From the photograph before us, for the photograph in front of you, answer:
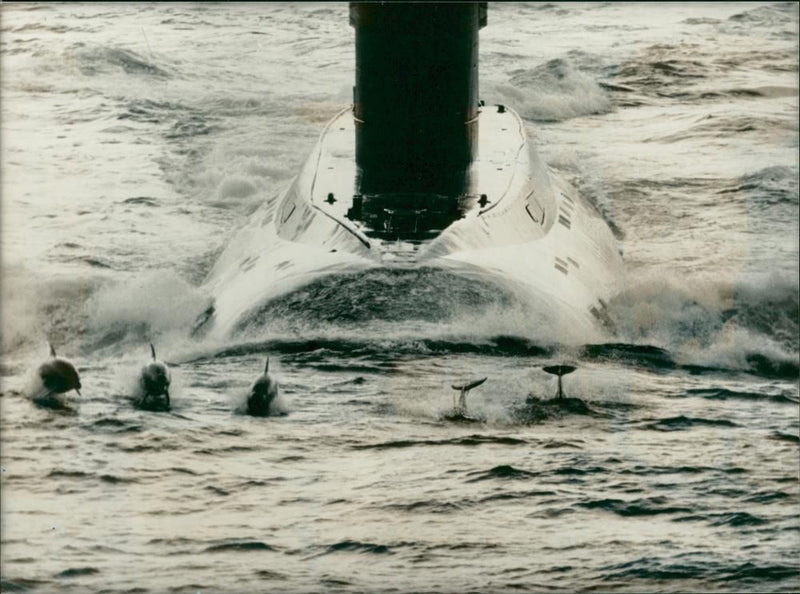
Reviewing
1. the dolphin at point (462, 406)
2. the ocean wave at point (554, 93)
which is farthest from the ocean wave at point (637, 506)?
the ocean wave at point (554, 93)

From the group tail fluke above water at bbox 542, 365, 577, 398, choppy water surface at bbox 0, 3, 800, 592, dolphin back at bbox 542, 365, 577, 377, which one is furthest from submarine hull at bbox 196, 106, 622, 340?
dolphin back at bbox 542, 365, 577, 377

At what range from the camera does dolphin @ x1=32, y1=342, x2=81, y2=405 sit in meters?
15.1

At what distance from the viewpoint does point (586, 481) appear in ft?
43.2

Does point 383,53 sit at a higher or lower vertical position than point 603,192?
higher

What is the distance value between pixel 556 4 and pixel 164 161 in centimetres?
1576

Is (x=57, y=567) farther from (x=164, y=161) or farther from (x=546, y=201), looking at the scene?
(x=164, y=161)

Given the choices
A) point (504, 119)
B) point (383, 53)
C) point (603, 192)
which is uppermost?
point (383, 53)

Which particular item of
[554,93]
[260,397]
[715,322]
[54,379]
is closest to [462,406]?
[260,397]

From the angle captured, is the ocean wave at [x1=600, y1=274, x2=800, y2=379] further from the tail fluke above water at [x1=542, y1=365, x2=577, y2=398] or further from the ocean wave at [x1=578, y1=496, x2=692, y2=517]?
the ocean wave at [x1=578, y1=496, x2=692, y2=517]

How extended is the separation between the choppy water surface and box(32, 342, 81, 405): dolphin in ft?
0.60

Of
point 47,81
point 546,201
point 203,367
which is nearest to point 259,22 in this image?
point 47,81

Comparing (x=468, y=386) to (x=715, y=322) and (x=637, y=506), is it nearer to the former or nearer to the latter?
(x=637, y=506)

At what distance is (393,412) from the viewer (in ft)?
47.8

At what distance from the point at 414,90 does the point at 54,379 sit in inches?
218
